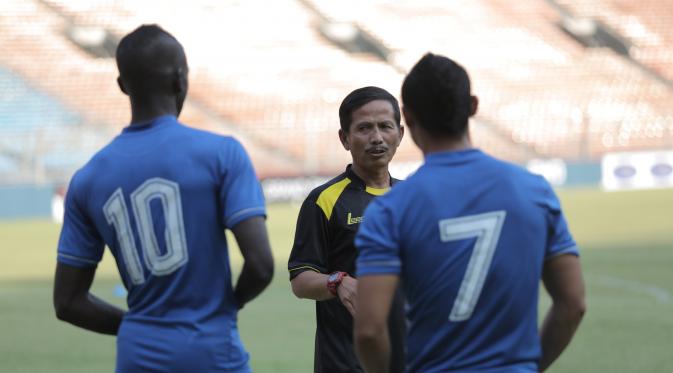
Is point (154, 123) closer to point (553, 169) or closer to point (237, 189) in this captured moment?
point (237, 189)

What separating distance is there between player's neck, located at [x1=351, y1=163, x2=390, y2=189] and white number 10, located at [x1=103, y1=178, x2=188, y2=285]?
1.56 meters

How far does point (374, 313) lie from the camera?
300 cm

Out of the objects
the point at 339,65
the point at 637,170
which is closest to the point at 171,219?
the point at 637,170

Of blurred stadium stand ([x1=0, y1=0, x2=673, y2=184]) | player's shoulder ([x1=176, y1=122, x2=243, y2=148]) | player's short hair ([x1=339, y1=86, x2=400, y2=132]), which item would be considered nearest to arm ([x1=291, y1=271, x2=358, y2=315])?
player's short hair ([x1=339, y1=86, x2=400, y2=132])

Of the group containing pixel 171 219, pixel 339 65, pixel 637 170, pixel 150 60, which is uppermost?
pixel 150 60

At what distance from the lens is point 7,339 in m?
10.7

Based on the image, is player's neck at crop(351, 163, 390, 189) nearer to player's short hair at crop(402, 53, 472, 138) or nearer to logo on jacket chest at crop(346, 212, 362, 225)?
logo on jacket chest at crop(346, 212, 362, 225)

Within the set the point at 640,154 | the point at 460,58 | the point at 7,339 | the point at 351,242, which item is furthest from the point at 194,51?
the point at 351,242

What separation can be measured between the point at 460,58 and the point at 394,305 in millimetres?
35844

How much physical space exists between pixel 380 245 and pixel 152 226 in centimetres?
71

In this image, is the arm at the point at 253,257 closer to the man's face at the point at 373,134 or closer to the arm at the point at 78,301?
the arm at the point at 78,301

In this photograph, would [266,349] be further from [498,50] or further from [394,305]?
[498,50]

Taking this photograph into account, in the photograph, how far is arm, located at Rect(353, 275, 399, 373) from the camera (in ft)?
9.79

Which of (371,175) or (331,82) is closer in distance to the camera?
(371,175)
